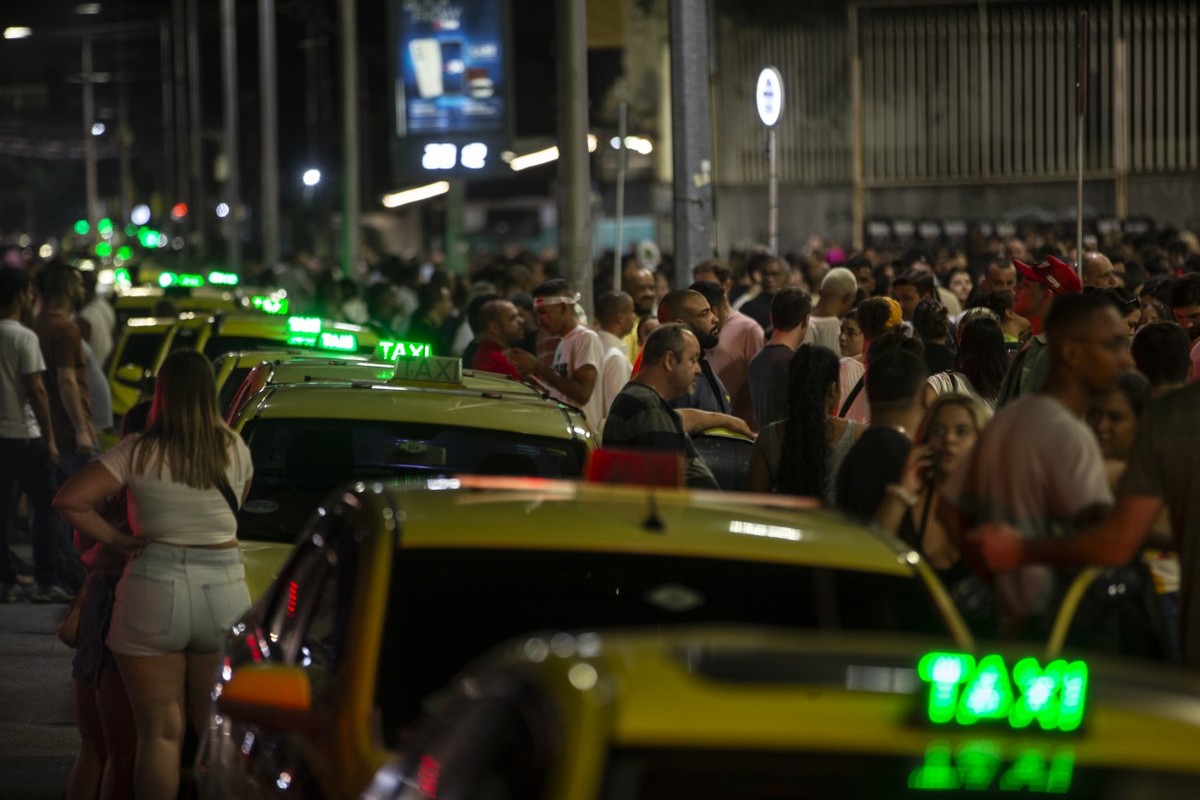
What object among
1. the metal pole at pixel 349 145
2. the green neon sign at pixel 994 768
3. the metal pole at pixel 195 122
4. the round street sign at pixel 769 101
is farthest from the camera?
the metal pole at pixel 195 122

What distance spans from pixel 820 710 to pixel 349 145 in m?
30.9

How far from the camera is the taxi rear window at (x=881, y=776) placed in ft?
9.95

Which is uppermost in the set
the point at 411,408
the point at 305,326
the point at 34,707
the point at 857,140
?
the point at 857,140

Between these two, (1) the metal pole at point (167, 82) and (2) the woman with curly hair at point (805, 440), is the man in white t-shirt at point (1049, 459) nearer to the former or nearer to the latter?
(2) the woman with curly hair at point (805, 440)

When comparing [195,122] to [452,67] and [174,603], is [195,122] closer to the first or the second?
[452,67]

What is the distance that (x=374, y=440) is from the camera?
863 centimetres

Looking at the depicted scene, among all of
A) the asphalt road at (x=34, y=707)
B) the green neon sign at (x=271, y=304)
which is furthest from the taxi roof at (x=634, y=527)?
the green neon sign at (x=271, y=304)

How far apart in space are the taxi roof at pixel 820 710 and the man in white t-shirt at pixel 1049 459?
196 cm

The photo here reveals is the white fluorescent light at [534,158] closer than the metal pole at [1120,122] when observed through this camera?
No

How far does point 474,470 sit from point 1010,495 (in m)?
3.26

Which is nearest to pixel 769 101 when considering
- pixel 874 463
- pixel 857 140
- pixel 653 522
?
pixel 874 463

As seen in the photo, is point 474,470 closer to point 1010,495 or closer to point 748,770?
point 1010,495

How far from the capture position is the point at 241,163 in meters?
Result: 84.9

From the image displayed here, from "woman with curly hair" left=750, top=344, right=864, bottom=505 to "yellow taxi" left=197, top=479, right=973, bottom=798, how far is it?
7.72ft
